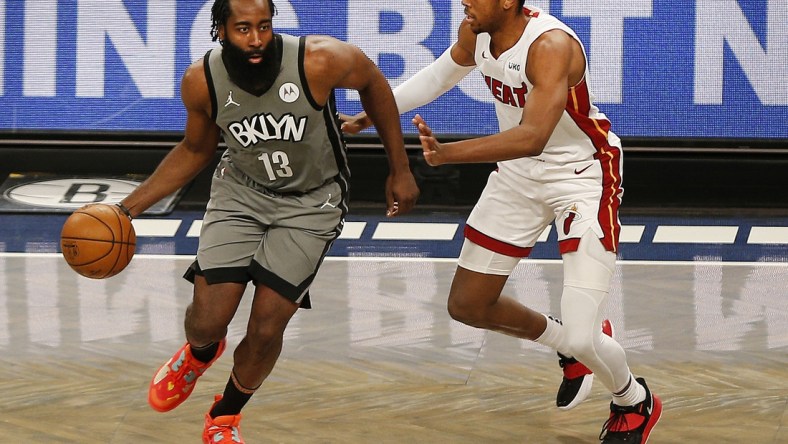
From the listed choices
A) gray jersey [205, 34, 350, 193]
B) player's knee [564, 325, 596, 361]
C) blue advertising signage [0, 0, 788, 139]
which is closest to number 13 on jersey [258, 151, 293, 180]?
gray jersey [205, 34, 350, 193]

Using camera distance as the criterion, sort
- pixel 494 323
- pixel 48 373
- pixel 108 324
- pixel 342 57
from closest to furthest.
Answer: pixel 342 57
pixel 494 323
pixel 48 373
pixel 108 324

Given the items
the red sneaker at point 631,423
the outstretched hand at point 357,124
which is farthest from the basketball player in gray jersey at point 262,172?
the red sneaker at point 631,423

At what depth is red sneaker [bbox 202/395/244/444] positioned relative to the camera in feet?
14.5

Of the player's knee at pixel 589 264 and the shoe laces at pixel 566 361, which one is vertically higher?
the player's knee at pixel 589 264

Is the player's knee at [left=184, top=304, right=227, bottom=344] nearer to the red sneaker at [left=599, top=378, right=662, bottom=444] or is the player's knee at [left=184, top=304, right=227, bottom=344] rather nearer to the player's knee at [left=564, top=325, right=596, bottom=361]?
the player's knee at [left=564, top=325, right=596, bottom=361]

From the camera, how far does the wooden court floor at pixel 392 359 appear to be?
15.6ft

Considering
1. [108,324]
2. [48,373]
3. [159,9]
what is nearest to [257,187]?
[48,373]

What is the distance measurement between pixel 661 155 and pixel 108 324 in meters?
3.85

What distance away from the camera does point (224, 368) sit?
5422 millimetres

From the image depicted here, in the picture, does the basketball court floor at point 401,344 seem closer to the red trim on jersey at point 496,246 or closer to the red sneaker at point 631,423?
the red sneaker at point 631,423

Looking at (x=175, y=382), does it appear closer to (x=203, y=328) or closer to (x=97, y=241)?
(x=203, y=328)

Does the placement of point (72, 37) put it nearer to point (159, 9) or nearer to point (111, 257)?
point (159, 9)

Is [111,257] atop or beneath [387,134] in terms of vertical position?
beneath

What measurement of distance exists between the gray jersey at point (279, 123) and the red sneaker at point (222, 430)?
31.6 inches
